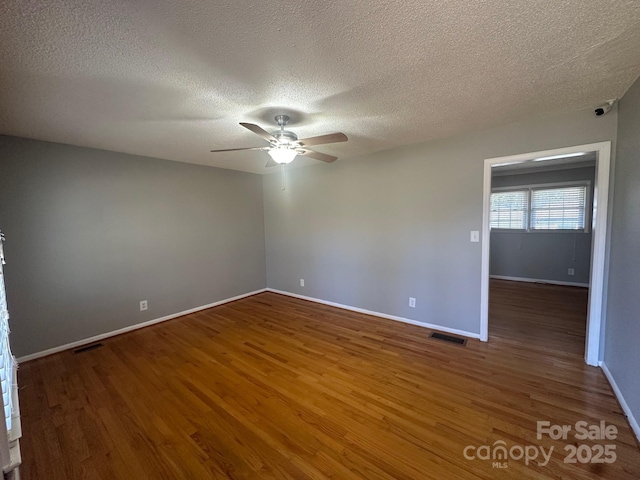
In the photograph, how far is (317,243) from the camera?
14.0 ft

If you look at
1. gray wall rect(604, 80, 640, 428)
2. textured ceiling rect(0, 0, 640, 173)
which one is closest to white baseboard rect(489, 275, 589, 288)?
gray wall rect(604, 80, 640, 428)

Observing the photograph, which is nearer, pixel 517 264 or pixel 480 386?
pixel 480 386

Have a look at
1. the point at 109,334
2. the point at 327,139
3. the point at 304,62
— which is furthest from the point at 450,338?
the point at 109,334

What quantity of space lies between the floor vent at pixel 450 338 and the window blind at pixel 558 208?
3979 mm

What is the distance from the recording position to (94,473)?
57.2 inches

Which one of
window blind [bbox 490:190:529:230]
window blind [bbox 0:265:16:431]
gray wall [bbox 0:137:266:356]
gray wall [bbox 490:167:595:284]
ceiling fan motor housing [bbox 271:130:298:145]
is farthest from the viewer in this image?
window blind [bbox 490:190:529:230]

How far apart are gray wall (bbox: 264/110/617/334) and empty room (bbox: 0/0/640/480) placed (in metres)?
0.03

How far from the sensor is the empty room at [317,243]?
1348 mm

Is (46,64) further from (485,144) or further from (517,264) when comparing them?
Result: (517,264)

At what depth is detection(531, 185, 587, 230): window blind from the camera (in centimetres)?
482

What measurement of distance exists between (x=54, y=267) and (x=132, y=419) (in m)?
2.08

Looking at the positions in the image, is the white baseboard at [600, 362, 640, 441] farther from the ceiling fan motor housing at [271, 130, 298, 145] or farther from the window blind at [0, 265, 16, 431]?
the window blind at [0, 265, 16, 431]

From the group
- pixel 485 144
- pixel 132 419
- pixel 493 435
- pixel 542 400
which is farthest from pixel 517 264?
pixel 132 419

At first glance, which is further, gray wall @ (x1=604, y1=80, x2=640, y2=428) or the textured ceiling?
gray wall @ (x1=604, y1=80, x2=640, y2=428)
